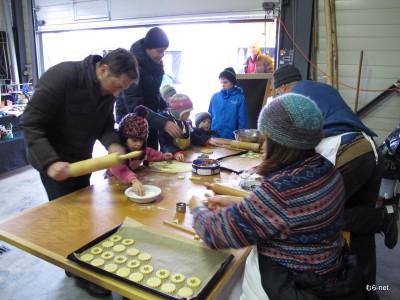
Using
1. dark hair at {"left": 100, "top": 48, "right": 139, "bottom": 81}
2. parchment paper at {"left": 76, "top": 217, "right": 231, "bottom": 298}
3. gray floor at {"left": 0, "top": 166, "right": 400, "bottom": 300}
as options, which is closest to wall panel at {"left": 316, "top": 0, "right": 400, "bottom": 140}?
gray floor at {"left": 0, "top": 166, "right": 400, "bottom": 300}

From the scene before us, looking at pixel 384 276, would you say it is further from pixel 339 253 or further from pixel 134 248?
pixel 134 248

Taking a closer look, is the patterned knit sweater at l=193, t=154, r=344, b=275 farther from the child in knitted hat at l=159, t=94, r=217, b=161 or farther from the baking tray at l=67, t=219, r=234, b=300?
the child in knitted hat at l=159, t=94, r=217, b=161

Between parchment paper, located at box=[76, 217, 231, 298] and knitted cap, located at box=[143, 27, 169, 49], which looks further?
knitted cap, located at box=[143, 27, 169, 49]

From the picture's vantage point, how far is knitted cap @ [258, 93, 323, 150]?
3.10ft

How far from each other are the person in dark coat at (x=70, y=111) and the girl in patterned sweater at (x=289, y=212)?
3.00 feet

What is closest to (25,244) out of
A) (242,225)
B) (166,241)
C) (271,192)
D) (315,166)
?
(166,241)

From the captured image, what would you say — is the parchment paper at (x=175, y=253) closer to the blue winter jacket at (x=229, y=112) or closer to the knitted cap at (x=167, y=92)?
the knitted cap at (x=167, y=92)

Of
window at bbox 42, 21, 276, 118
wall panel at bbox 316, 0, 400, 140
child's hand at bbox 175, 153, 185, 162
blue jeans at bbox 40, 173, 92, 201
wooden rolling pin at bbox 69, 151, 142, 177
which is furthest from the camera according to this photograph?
window at bbox 42, 21, 276, 118

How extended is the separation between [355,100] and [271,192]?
3.70 meters

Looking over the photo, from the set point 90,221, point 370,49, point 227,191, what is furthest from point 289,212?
point 370,49

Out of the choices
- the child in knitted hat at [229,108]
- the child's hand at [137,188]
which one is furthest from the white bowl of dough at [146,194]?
the child in knitted hat at [229,108]

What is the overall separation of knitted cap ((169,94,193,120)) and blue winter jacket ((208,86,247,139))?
2.62ft

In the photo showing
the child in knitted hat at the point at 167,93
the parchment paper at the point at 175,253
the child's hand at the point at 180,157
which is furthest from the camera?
the child in knitted hat at the point at 167,93

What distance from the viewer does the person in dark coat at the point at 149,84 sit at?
2469 mm
